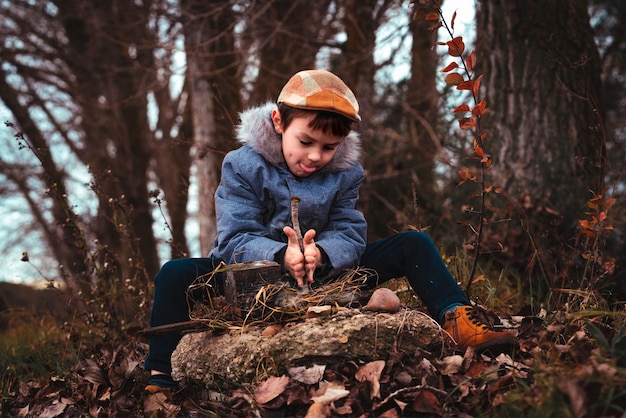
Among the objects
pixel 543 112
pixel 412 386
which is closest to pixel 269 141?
pixel 412 386

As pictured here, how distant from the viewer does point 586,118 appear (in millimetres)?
4836

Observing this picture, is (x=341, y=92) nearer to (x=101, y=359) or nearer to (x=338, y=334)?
(x=338, y=334)

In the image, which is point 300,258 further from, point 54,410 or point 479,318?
point 54,410

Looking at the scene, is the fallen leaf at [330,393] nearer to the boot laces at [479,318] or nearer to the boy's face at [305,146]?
the boot laces at [479,318]

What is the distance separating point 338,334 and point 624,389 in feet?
3.76

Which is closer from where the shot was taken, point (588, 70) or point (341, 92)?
point (341, 92)

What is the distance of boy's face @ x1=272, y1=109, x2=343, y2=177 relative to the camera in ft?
10.5

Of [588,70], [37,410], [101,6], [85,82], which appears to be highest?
[101,6]

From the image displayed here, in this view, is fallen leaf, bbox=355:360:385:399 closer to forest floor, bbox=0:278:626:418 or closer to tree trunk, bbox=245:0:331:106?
forest floor, bbox=0:278:626:418

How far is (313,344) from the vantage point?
2.76 metres

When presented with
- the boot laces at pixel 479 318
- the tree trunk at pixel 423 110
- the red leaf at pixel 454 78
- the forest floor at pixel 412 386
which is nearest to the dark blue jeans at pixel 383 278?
the boot laces at pixel 479 318

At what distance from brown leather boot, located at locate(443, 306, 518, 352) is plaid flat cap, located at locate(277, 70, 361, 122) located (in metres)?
1.12

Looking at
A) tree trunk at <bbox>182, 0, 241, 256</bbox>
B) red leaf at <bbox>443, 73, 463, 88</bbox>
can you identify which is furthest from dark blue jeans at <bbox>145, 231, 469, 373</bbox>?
tree trunk at <bbox>182, 0, 241, 256</bbox>

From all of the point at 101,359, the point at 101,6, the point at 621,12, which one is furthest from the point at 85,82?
the point at 621,12
